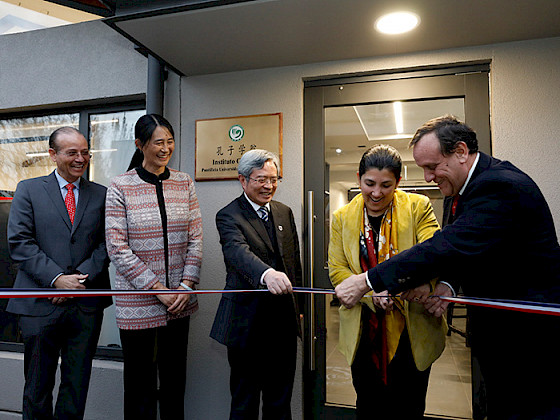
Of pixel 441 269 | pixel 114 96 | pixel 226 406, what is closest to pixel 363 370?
pixel 441 269

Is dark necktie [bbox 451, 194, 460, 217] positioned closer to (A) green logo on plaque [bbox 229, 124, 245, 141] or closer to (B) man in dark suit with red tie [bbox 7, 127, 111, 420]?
(A) green logo on plaque [bbox 229, 124, 245, 141]

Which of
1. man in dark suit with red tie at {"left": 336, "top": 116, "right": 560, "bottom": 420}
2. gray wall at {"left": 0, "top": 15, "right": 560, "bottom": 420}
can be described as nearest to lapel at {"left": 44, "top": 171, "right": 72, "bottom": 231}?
gray wall at {"left": 0, "top": 15, "right": 560, "bottom": 420}

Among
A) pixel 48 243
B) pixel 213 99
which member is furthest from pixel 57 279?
pixel 213 99

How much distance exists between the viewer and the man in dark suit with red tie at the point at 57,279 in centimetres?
217

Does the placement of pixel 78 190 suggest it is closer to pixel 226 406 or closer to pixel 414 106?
pixel 226 406

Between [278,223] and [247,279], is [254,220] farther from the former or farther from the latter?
[247,279]

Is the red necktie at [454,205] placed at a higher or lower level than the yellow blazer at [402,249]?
higher

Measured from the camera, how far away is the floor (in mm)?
2811

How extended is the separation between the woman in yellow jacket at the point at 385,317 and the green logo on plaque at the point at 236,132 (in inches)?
50.7

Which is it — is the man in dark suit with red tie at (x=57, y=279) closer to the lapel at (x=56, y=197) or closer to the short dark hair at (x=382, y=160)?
the lapel at (x=56, y=197)

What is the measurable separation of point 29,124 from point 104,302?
2311mm

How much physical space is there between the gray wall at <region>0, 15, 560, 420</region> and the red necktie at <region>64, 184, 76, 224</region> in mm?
894

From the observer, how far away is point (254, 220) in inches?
85.7

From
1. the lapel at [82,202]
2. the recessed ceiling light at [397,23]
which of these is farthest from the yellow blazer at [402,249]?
the lapel at [82,202]
